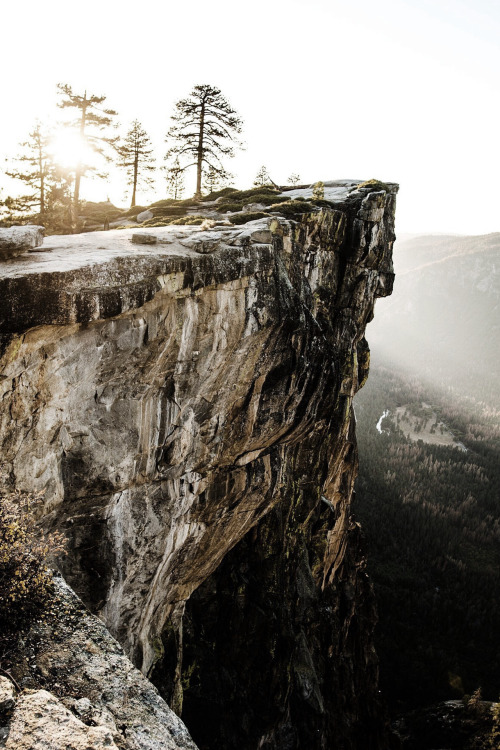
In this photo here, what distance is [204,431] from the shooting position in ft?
43.7

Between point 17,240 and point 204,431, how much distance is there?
23.7 feet

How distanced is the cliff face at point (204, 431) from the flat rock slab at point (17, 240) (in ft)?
1.21

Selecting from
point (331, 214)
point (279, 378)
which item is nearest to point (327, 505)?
point (279, 378)

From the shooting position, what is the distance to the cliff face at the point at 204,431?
9320mm

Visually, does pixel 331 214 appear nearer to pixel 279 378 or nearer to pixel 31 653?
pixel 279 378

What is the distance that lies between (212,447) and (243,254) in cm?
614

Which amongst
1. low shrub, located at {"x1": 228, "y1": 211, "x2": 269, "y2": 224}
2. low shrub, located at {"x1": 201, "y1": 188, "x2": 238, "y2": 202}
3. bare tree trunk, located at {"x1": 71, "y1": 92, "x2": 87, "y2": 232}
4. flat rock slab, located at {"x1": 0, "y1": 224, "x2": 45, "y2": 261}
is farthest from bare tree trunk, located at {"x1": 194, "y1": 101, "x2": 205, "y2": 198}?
flat rock slab, located at {"x1": 0, "y1": 224, "x2": 45, "y2": 261}

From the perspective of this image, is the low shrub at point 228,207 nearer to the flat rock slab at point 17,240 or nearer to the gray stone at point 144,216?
the gray stone at point 144,216

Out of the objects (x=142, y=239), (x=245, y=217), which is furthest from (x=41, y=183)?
(x=142, y=239)

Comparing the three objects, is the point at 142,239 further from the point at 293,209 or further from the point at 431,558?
the point at 431,558

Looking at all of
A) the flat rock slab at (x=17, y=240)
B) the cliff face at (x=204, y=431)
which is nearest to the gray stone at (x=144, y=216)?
the cliff face at (x=204, y=431)

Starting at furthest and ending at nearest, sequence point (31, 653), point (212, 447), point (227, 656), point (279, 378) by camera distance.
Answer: point (227, 656) → point (279, 378) → point (212, 447) → point (31, 653)

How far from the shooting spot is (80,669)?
6574mm

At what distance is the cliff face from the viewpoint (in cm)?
932
